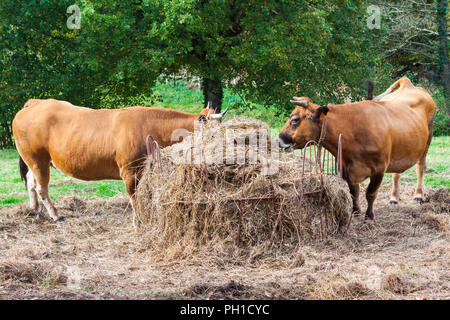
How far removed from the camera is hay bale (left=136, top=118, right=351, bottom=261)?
6.11 m

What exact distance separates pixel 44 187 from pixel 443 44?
21946 millimetres

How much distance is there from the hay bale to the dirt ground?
241 millimetres

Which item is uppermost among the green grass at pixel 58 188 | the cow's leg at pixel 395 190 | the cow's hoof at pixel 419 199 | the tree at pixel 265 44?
the tree at pixel 265 44

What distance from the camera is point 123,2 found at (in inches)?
475

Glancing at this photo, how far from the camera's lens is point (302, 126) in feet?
24.8

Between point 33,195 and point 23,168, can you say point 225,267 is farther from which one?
point 23,168

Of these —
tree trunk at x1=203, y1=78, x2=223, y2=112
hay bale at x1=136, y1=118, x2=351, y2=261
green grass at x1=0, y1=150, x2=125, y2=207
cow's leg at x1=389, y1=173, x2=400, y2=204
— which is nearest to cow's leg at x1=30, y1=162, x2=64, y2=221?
green grass at x1=0, y1=150, x2=125, y2=207

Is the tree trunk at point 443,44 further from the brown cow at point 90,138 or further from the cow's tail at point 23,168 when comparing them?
the cow's tail at point 23,168

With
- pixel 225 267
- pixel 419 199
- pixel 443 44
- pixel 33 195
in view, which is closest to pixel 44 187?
pixel 33 195

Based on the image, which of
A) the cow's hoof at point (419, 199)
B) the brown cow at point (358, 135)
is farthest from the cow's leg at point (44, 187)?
the cow's hoof at point (419, 199)

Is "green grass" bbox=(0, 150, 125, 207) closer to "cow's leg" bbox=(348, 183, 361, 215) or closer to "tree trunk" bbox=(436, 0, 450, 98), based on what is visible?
"cow's leg" bbox=(348, 183, 361, 215)

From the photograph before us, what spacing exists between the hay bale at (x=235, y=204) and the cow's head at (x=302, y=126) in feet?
3.14

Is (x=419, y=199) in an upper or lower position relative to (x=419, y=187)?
lower

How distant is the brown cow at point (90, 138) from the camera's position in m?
7.91
